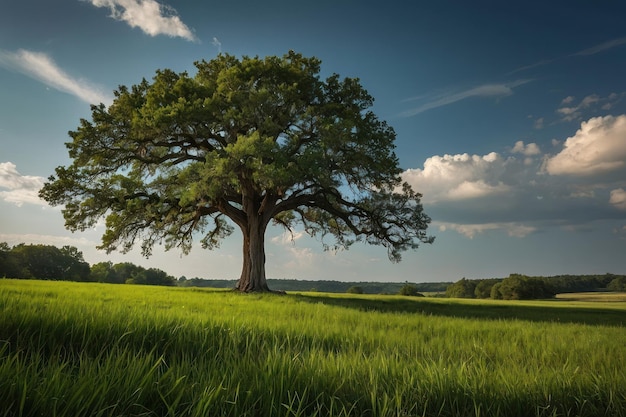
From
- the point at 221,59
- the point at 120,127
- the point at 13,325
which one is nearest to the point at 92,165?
the point at 120,127

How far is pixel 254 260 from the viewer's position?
2645 cm

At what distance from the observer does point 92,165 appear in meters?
25.0

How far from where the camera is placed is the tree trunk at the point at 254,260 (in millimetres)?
26172

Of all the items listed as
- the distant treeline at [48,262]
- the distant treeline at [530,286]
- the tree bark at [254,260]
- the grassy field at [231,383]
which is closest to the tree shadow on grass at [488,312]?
the tree bark at [254,260]

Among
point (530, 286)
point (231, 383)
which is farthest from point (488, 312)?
point (530, 286)

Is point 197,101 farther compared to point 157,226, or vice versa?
point 157,226

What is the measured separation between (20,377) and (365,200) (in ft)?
79.0

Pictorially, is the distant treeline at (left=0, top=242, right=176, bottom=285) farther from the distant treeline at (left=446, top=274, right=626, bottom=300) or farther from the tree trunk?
the distant treeline at (left=446, top=274, right=626, bottom=300)

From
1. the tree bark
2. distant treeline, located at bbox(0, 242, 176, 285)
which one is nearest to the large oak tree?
the tree bark

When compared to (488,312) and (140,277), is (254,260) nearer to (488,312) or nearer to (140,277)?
(488,312)

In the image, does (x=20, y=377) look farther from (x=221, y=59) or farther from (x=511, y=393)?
(x=221, y=59)

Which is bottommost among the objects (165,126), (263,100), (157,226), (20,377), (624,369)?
(624,369)

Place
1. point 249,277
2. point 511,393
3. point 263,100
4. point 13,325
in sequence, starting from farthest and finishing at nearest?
point 249,277
point 263,100
point 13,325
point 511,393

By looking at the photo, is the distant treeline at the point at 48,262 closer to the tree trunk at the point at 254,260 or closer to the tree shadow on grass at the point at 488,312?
the tree trunk at the point at 254,260
